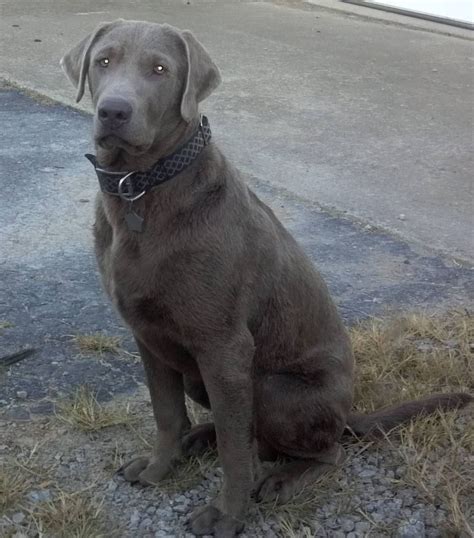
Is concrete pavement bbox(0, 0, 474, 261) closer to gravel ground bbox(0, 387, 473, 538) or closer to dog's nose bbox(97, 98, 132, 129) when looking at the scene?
gravel ground bbox(0, 387, 473, 538)

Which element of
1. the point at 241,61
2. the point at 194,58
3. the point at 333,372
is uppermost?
the point at 194,58

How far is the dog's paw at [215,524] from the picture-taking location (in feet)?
9.87

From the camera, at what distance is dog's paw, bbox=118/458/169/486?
3.21 metres

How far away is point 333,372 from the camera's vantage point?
3.20 metres

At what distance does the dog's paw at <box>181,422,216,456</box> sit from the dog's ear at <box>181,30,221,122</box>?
116 centimetres

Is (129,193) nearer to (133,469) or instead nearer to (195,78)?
(195,78)

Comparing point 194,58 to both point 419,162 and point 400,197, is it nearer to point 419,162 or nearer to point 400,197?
point 400,197

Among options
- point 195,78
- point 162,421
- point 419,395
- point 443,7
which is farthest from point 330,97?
point 195,78

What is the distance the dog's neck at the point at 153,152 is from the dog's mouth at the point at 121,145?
50 mm

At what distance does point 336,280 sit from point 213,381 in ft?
6.80

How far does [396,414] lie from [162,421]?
2.74ft

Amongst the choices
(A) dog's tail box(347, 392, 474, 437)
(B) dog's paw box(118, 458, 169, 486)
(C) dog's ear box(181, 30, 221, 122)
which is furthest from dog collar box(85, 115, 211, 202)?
(A) dog's tail box(347, 392, 474, 437)

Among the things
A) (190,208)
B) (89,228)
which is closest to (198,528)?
(190,208)

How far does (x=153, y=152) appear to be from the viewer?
9.30 feet
